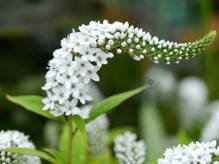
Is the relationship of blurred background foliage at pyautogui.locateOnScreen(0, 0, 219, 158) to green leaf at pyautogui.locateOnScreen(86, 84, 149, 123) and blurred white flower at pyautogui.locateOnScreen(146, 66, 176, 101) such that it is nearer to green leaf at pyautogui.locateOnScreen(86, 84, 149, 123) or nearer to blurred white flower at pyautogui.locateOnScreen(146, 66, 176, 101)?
blurred white flower at pyautogui.locateOnScreen(146, 66, 176, 101)

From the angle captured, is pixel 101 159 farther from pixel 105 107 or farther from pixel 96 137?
pixel 105 107

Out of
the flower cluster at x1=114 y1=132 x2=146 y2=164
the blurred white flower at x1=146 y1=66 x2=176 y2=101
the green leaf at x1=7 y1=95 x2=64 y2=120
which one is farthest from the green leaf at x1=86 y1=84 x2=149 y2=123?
the blurred white flower at x1=146 y1=66 x2=176 y2=101

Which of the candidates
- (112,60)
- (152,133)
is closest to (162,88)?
(112,60)

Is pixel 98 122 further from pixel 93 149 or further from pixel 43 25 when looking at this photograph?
pixel 43 25

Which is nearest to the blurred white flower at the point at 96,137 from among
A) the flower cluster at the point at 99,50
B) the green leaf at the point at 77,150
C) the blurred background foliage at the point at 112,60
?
the green leaf at the point at 77,150

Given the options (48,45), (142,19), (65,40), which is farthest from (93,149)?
(142,19)

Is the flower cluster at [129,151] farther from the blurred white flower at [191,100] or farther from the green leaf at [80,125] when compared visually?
the blurred white flower at [191,100]
